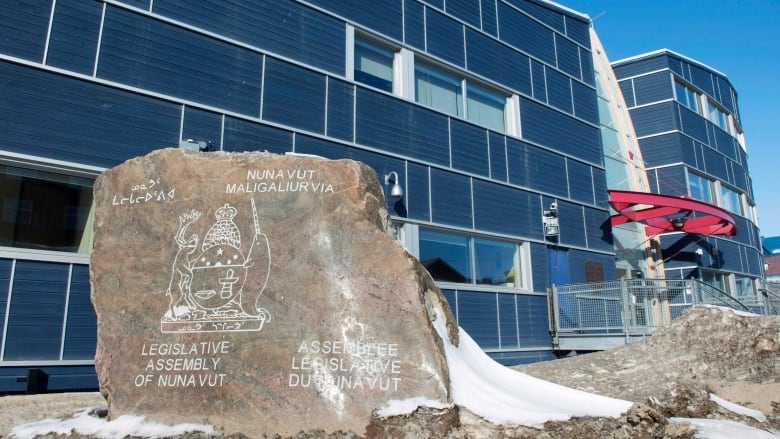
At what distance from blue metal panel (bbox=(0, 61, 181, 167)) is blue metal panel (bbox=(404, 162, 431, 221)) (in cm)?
480

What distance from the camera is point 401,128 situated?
41.1 feet

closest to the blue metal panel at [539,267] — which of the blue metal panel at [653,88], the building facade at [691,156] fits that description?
the building facade at [691,156]

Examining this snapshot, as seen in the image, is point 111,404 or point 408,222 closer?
point 111,404

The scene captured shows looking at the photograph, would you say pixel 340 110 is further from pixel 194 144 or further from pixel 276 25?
pixel 194 144

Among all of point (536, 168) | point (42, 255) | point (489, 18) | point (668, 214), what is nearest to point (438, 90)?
point (489, 18)

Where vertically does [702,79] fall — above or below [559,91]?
above

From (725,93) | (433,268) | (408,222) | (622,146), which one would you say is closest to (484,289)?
(433,268)

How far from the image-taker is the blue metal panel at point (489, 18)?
15281mm

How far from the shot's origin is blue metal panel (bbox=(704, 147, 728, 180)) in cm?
2523

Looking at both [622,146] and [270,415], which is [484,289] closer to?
[270,415]

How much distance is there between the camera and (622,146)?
21.0 m

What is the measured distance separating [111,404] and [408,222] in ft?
24.3

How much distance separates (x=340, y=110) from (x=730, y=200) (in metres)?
22.4

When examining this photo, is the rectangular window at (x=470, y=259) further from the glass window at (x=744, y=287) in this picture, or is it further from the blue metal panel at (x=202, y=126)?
the glass window at (x=744, y=287)
